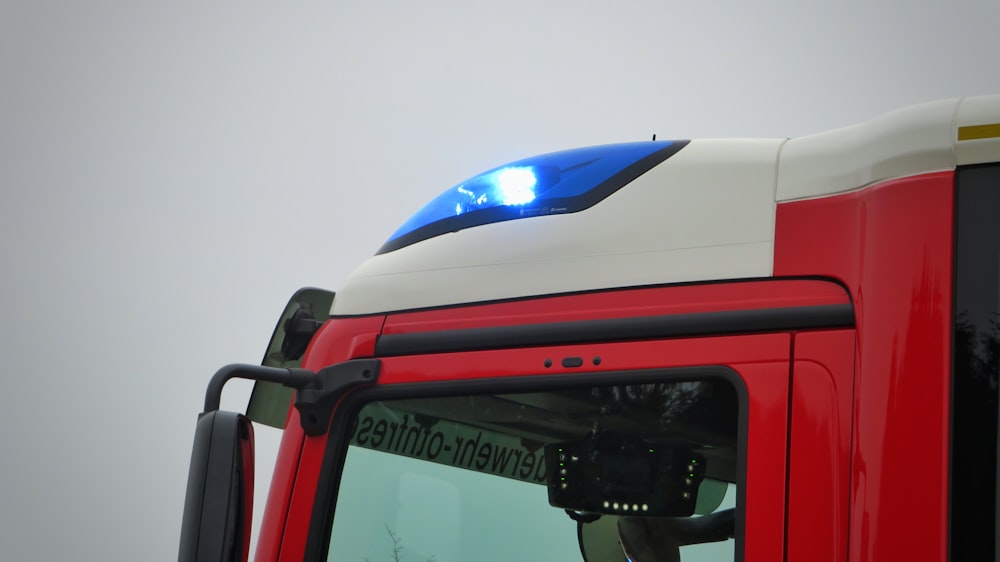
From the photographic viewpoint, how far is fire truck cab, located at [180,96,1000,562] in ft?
4.91

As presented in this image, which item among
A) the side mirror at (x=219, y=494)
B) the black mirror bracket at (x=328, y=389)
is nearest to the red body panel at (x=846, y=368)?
the black mirror bracket at (x=328, y=389)

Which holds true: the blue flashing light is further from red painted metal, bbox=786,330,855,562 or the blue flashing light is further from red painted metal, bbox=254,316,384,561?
red painted metal, bbox=786,330,855,562

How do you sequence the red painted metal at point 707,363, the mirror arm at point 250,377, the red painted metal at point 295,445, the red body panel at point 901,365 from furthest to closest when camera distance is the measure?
the red painted metal at point 295,445 < the mirror arm at point 250,377 < the red painted metal at point 707,363 < the red body panel at point 901,365

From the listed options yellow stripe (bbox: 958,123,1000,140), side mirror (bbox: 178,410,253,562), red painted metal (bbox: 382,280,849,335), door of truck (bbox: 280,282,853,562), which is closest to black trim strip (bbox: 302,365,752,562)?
door of truck (bbox: 280,282,853,562)

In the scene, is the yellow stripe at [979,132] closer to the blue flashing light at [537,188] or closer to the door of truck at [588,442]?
the door of truck at [588,442]

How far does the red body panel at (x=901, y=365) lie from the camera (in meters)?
1.45

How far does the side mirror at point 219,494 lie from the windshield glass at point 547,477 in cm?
30

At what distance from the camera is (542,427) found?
6.27 feet

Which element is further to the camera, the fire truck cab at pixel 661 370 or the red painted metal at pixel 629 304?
the red painted metal at pixel 629 304

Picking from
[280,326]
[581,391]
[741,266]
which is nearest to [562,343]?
[581,391]

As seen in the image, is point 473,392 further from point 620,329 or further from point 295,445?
point 295,445

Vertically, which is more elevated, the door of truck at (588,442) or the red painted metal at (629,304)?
the red painted metal at (629,304)

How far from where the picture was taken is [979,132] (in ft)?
5.06

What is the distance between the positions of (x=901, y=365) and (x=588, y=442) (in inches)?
22.2
